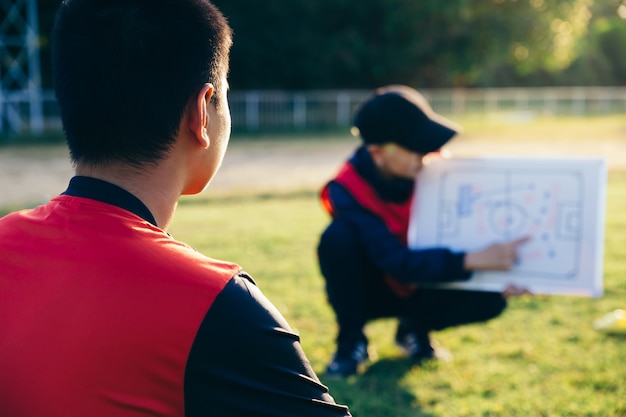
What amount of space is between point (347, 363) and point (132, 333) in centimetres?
275

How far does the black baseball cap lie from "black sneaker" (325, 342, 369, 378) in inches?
41.4

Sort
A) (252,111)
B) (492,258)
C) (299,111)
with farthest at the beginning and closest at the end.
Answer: (299,111) < (252,111) < (492,258)

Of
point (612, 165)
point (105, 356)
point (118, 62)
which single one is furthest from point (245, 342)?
point (612, 165)

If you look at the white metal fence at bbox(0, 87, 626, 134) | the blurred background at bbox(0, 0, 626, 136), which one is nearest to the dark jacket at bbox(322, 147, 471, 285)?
the white metal fence at bbox(0, 87, 626, 134)

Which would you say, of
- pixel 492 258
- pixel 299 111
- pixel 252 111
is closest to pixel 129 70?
pixel 492 258

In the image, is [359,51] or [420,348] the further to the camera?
[359,51]

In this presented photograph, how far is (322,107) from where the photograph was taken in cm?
2522

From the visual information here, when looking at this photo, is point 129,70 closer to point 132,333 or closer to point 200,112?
point 200,112

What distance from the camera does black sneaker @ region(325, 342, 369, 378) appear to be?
3.87m

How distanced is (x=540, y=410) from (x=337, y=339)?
41.8 inches

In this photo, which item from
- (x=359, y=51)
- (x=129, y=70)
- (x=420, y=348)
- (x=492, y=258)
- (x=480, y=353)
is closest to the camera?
(x=129, y=70)

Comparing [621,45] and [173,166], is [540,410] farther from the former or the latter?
[621,45]

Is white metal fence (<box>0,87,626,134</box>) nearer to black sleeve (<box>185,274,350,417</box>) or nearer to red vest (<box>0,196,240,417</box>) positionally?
red vest (<box>0,196,240,417</box>)

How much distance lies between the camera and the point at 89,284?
1274 millimetres
